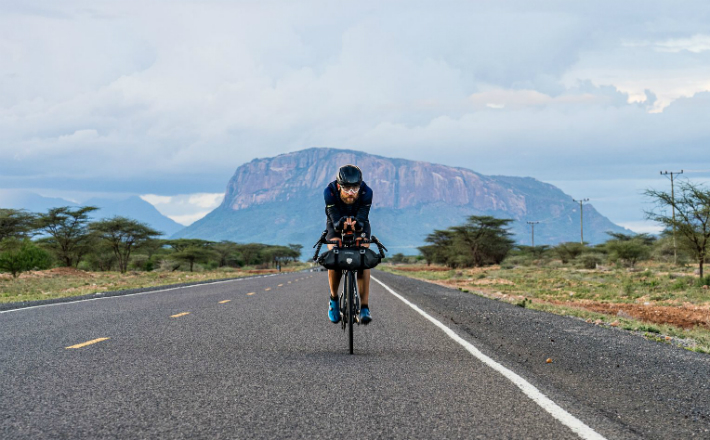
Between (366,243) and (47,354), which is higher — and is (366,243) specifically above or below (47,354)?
above

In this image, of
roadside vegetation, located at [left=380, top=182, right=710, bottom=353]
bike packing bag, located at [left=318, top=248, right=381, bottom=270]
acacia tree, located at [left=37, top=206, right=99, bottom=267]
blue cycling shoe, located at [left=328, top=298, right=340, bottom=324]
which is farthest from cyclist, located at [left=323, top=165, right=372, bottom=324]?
acacia tree, located at [left=37, top=206, right=99, bottom=267]

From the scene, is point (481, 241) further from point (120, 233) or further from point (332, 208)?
point (332, 208)

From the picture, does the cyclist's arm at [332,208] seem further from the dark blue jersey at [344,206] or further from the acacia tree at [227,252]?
the acacia tree at [227,252]

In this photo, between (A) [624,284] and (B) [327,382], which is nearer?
(B) [327,382]

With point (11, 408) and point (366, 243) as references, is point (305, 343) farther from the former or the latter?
point (11, 408)

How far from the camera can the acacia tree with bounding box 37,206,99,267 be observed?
6052cm

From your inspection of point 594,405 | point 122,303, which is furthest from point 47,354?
point 122,303

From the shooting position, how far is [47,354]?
24.2 ft

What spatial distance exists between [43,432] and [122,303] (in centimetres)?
1253

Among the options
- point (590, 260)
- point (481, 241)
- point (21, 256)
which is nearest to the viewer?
point (21, 256)

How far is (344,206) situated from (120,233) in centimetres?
6168

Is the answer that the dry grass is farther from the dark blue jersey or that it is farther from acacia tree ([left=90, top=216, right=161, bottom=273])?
acacia tree ([left=90, top=216, right=161, bottom=273])

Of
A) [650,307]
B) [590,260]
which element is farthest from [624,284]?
[590,260]

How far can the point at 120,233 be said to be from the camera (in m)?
64.7
